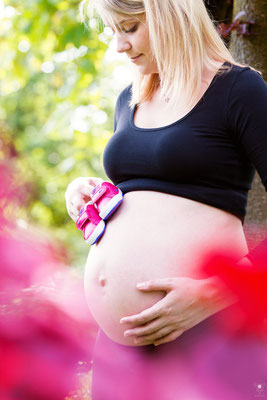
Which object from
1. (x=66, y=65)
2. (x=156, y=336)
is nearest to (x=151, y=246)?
(x=156, y=336)

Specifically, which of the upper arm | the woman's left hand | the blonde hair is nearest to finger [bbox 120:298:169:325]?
the woman's left hand

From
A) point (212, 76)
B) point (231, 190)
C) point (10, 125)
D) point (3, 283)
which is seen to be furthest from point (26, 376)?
point (10, 125)

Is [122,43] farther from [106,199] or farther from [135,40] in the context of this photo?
[106,199]

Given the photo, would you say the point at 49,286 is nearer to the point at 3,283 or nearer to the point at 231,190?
the point at 3,283

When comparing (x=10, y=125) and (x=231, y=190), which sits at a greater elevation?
(x=231, y=190)

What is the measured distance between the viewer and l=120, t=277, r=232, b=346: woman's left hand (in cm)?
130

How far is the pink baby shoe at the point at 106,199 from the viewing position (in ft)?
4.89

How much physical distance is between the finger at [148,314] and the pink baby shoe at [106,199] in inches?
11.7

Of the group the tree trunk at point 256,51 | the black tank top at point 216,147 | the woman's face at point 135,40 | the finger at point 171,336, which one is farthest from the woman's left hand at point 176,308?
the tree trunk at point 256,51

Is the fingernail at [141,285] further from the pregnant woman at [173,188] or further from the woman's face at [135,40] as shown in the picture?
the woman's face at [135,40]

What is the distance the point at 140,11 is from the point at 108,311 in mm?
795

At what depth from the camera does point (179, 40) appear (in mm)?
1479

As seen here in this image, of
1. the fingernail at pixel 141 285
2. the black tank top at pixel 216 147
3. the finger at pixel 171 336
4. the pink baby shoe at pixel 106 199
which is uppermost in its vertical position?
the black tank top at pixel 216 147

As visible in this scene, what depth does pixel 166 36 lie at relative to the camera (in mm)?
1476
